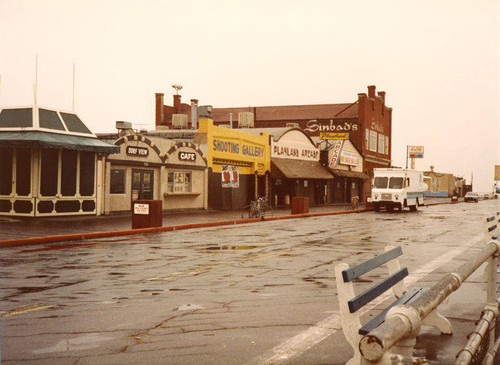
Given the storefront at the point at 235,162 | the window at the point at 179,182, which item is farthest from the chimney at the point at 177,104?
the window at the point at 179,182

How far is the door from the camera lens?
30719 millimetres

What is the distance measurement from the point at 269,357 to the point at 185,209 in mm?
29662

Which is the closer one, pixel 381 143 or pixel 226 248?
pixel 226 248

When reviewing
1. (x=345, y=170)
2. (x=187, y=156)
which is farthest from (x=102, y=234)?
(x=345, y=170)

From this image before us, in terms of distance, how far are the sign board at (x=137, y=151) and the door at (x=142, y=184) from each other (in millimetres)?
922

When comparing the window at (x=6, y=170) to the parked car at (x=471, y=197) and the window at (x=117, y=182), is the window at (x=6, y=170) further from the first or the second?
the parked car at (x=471, y=197)

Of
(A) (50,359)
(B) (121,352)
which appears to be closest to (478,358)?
(B) (121,352)

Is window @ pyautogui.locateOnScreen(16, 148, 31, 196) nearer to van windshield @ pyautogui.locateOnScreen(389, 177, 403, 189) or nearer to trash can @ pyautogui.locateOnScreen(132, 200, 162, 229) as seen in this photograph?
trash can @ pyautogui.locateOnScreen(132, 200, 162, 229)

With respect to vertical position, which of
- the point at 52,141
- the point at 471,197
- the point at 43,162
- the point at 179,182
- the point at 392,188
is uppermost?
the point at 52,141

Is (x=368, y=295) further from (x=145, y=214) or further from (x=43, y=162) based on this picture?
(x=43, y=162)

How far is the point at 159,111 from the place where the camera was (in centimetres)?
7338

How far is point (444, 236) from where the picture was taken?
20062 millimetres

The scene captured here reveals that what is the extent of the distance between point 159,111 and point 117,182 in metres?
45.0

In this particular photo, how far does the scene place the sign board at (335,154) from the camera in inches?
2051
